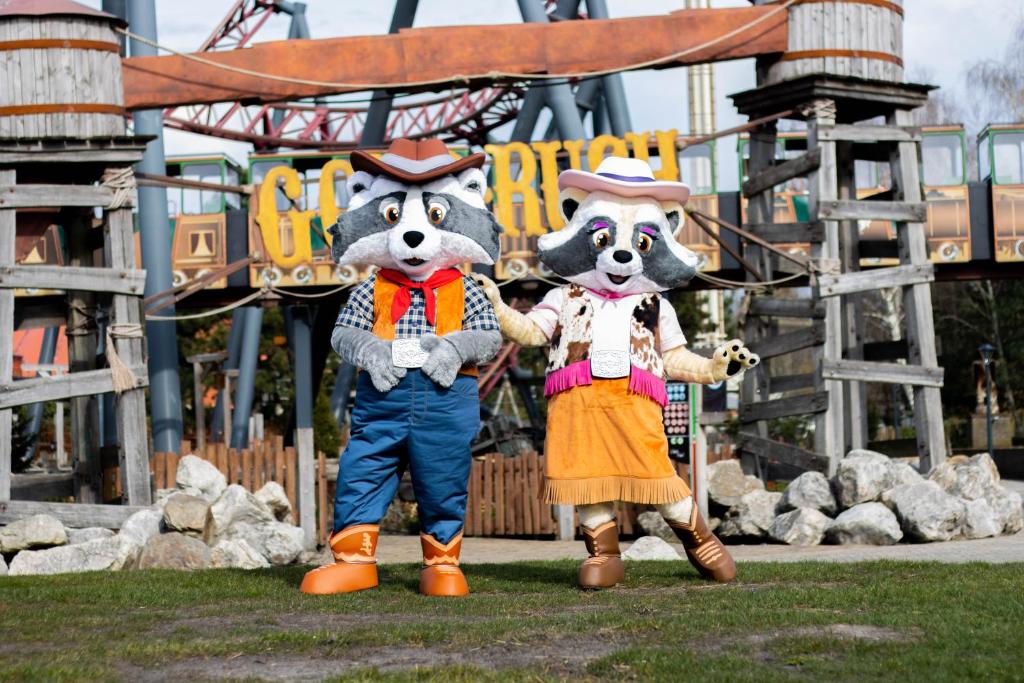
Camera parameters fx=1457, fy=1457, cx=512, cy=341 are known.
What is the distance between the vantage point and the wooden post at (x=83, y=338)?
43.1 ft

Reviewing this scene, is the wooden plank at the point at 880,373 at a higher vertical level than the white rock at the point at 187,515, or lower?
higher

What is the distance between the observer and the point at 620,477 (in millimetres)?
7273

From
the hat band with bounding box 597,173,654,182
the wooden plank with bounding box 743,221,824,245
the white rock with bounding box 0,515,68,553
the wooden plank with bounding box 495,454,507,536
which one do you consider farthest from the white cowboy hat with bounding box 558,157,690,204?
the wooden plank with bounding box 495,454,507,536

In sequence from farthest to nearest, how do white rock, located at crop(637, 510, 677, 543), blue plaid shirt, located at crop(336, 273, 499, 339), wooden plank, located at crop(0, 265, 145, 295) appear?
white rock, located at crop(637, 510, 677, 543)
wooden plank, located at crop(0, 265, 145, 295)
blue plaid shirt, located at crop(336, 273, 499, 339)

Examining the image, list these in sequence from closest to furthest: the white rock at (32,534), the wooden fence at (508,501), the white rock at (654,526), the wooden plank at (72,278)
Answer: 1. the white rock at (32,534)
2. the wooden plank at (72,278)
3. the white rock at (654,526)
4. the wooden fence at (508,501)

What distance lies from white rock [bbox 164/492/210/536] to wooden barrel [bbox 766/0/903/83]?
676 centimetres

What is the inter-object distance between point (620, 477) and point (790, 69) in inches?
297

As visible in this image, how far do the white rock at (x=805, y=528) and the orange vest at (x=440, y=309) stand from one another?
5760 mm

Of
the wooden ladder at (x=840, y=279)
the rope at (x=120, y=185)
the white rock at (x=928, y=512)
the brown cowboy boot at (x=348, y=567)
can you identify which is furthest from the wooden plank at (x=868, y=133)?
the brown cowboy boot at (x=348, y=567)

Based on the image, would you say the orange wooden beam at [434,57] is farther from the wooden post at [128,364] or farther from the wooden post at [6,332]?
the wooden post at [6,332]

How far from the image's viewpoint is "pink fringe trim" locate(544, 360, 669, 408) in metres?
7.37

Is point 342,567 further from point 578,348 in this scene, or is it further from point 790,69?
point 790,69

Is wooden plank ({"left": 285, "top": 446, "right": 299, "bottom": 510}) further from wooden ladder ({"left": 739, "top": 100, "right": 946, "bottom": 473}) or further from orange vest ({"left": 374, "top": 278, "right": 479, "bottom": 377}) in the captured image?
orange vest ({"left": 374, "top": 278, "right": 479, "bottom": 377})

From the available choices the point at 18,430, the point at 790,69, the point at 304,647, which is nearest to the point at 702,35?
the point at 790,69
